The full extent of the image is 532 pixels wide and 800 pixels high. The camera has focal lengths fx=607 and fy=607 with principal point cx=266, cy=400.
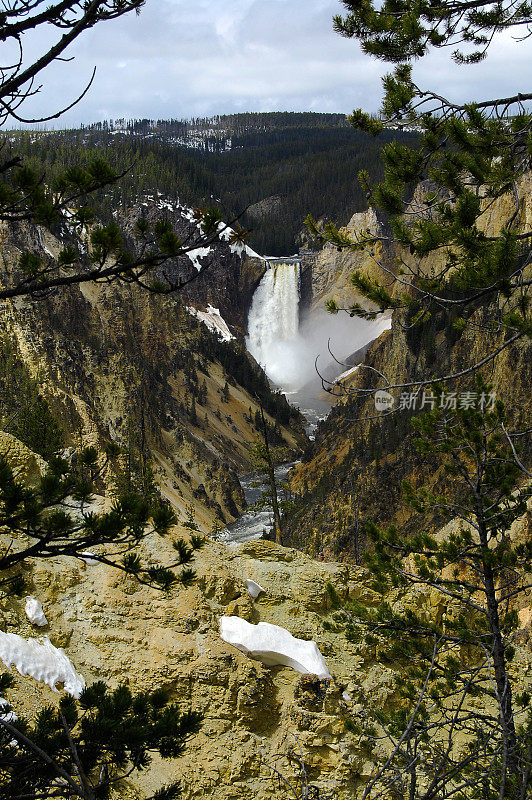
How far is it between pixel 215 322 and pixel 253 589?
6314 centimetres

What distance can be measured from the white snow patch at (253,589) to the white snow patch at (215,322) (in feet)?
185

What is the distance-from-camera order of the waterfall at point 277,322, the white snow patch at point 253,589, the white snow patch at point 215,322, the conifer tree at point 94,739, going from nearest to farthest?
the conifer tree at point 94,739
the white snow patch at point 253,589
the white snow patch at point 215,322
the waterfall at point 277,322

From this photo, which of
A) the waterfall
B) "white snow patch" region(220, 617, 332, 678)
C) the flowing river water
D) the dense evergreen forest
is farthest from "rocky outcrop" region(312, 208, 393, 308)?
"white snow patch" region(220, 617, 332, 678)

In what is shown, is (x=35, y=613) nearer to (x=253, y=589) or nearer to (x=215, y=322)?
(x=253, y=589)

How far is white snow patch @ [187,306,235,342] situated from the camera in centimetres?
6669

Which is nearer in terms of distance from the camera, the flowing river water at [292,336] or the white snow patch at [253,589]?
the white snow patch at [253,589]

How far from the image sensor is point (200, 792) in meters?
6.03

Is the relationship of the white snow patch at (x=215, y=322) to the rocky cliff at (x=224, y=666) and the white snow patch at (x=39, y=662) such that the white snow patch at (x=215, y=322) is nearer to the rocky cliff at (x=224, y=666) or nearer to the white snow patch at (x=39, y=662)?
the rocky cliff at (x=224, y=666)

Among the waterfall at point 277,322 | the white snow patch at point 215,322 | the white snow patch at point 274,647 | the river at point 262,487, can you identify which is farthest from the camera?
the waterfall at point 277,322

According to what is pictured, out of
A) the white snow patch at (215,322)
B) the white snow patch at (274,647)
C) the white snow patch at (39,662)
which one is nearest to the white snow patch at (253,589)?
the white snow patch at (274,647)

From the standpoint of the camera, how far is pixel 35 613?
23.8 feet

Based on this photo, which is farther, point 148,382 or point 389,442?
point 148,382

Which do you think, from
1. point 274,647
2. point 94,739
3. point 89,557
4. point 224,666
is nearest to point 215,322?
point 274,647

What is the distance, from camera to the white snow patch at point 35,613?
7.21 meters
